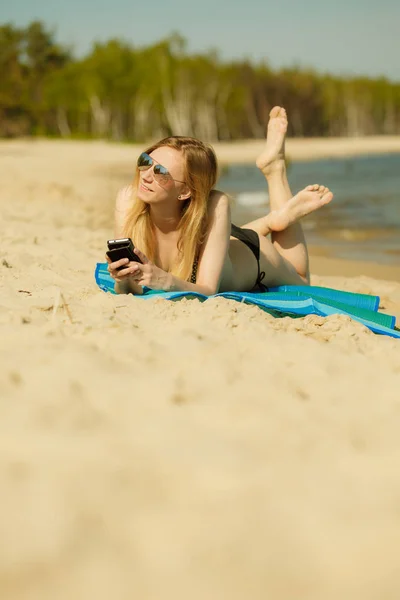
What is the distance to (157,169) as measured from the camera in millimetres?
3842

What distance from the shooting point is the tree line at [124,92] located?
167ft

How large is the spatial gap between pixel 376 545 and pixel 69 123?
190 ft

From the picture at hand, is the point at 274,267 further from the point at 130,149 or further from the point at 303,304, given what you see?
the point at 130,149

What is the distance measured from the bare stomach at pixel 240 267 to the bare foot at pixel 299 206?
435 mm

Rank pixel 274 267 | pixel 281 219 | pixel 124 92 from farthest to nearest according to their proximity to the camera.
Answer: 1. pixel 124 92
2. pixel 281 219
3. pixel 274 267

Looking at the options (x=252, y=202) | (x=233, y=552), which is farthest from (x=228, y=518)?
(x=252, y=202)

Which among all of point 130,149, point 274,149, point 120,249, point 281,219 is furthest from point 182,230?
point 130,149

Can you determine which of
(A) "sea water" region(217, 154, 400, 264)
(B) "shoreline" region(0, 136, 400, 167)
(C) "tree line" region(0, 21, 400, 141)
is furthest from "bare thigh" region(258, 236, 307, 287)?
(C) "tree line" region(0, 21, 400, 141)

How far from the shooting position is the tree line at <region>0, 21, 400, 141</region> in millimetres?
51000

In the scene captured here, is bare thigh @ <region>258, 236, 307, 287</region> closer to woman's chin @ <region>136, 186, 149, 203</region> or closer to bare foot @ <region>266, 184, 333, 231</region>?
bare foot @ <region>266, 184, 333, 231</region>

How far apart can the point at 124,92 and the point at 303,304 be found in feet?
169

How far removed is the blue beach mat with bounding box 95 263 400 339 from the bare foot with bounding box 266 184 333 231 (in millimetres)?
572

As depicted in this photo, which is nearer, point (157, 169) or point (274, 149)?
point (157, 169)

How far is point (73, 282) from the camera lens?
14.3 ft
